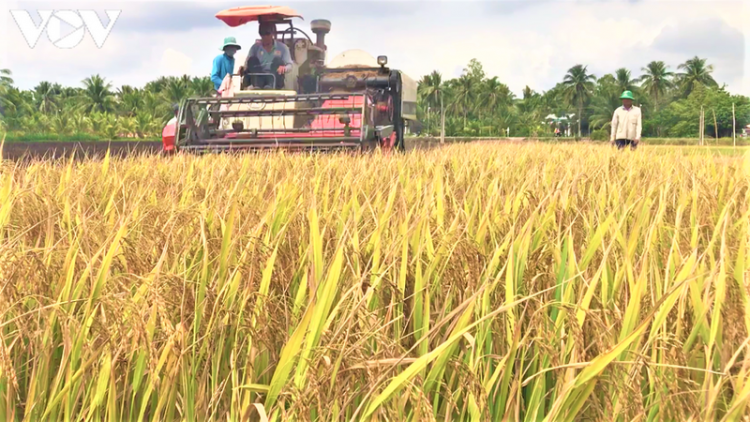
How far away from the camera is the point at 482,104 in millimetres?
83625

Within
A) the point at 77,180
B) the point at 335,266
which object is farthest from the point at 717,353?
the point at 77,180

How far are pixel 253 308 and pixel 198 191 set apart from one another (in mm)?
1755

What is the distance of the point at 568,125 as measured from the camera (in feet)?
281

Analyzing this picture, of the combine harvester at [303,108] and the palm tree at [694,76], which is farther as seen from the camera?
the palm tree at [694,76]

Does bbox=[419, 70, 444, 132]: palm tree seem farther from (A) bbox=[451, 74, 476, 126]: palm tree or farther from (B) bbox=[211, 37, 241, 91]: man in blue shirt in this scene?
(B) bbox=[211, 37, 241, 91]: man in blue shirt

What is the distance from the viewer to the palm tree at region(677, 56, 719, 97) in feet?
244

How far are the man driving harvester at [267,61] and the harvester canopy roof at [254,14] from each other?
0.17m

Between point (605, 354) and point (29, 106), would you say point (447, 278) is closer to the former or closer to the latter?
point (605, 354)

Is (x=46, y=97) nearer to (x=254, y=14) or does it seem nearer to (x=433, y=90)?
(x=433, y=90)

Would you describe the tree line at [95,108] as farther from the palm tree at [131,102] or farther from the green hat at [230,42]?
the green hat at [230,42]

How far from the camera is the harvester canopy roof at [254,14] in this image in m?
8.09

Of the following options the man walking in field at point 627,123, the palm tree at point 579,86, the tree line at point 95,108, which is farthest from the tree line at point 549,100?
the man walking in field at point 627,123

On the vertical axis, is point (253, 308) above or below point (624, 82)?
below

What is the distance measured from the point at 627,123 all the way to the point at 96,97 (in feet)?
219
